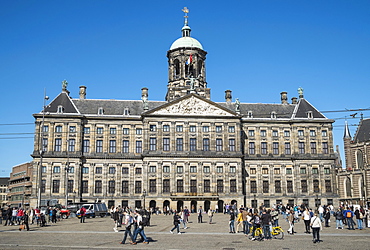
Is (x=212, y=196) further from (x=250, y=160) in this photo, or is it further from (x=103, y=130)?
(x=103, y=130)

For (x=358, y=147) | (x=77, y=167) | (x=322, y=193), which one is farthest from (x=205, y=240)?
(x=358, y=147)

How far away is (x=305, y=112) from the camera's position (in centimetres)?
6956

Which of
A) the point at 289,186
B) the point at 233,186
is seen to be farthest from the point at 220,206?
the point at 289,186

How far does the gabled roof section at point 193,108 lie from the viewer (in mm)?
63688

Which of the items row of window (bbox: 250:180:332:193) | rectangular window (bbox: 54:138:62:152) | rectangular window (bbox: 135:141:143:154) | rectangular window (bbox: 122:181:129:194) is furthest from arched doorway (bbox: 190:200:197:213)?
rectangular window (bbox: 54:138:62:152)

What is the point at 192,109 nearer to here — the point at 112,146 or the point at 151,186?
the point at 151,186

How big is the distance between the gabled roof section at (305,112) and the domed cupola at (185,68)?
49.8 ft

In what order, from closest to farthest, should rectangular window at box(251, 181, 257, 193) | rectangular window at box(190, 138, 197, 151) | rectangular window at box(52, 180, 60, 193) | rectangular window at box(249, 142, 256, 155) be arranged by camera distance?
rectangular window at box(52, 180, 60, 193), rectangular window at box(190, 138, 197, 151), rectangular window at box(251, 181, 257, 193), rectangular window at box(249, 142, 256, 155)

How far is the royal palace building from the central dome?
286 cm

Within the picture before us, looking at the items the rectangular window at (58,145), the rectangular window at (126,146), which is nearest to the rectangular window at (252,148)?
the rectangular window at (126,146)

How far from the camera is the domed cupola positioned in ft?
225

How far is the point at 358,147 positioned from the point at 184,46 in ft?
139

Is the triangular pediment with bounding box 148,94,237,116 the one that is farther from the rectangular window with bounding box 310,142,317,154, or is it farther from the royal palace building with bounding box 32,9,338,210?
the rectangular window with bounding box 310,142,317,154

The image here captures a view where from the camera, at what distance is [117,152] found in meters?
64.1
